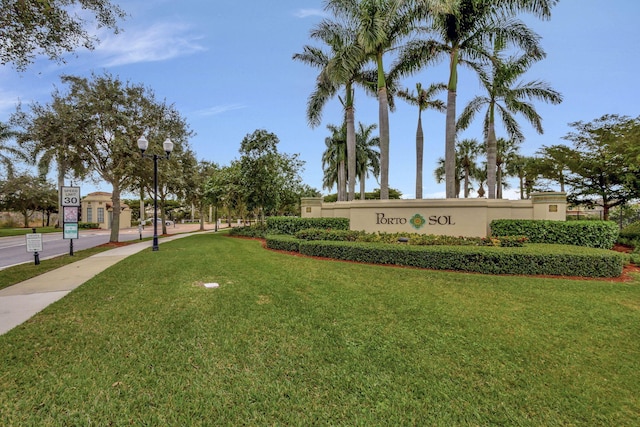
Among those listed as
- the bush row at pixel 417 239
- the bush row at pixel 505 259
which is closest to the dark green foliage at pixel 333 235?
the bush row at pixel 417 239

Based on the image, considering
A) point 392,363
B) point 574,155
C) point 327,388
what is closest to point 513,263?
point 392,363

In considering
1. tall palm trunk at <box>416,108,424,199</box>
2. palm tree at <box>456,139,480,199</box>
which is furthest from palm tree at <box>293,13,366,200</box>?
palm tree at <box>456,139,480,199</box>

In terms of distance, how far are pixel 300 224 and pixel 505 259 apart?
1014 cm

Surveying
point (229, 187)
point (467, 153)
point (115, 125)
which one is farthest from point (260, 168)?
point (467, 153)

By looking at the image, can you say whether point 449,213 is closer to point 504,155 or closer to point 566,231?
point 566,231

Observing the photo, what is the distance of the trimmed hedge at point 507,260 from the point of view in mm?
7500

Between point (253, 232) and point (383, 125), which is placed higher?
point (383, 125)

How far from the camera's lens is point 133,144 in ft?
50.0

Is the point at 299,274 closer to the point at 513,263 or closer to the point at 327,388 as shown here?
the point at 327,388

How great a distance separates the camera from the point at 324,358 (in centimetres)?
330

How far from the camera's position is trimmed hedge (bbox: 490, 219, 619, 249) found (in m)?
10.5

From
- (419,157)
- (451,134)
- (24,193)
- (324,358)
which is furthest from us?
(24,193)

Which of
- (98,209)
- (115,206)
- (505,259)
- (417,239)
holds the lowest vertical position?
(505,259)

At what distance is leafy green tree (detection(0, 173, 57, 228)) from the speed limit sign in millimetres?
33726
